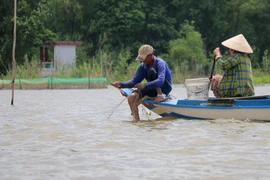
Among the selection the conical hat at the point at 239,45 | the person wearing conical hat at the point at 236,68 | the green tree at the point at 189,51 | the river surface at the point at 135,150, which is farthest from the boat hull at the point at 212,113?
the green tree at the point at 189,51

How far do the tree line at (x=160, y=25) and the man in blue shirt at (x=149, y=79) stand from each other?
87.5 feet

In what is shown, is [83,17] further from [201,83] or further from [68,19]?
[201,83]

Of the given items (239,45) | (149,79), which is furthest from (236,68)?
(149,79)

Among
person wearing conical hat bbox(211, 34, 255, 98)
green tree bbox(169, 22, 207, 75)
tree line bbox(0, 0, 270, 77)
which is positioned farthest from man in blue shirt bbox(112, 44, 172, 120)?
green tree bbox(169, 22, 207, 75)

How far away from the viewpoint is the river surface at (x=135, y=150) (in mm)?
5441

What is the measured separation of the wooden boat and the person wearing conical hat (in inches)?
9.2

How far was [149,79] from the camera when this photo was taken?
9828 mm

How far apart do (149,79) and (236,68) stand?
1.28 metres

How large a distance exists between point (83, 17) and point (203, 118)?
33.1 meters

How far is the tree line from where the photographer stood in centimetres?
3875

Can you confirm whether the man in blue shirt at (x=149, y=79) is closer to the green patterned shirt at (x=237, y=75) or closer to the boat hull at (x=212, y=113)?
the boat hull at (x=212, y=113)

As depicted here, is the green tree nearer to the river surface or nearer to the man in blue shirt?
the man in blue shirt

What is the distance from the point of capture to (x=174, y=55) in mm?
38500

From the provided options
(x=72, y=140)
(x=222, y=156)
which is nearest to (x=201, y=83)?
(x=72, y=140)
